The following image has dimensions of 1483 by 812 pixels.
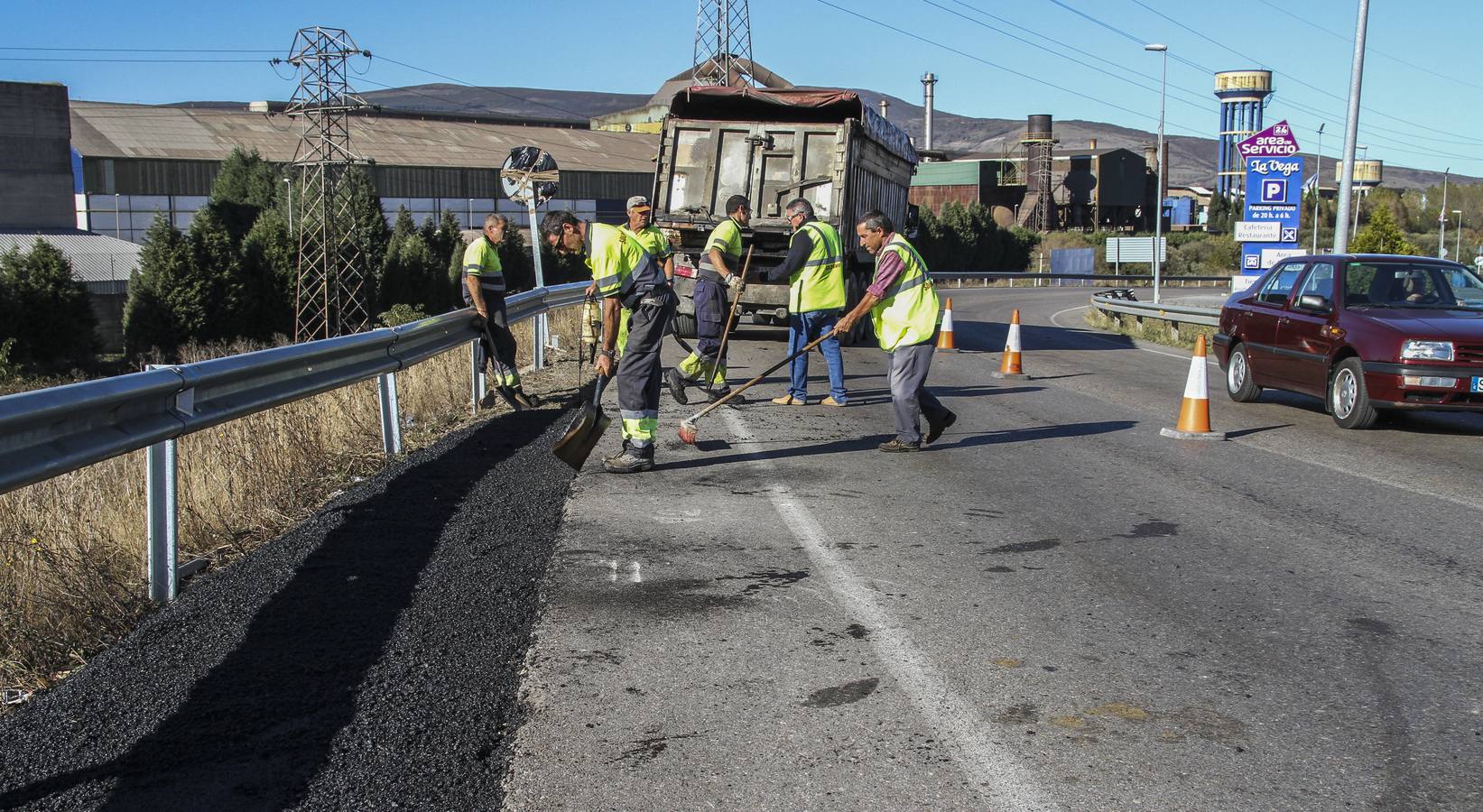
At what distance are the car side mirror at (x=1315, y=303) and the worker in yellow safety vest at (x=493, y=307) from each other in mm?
7131

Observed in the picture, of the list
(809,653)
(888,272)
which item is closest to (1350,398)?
(888,272)

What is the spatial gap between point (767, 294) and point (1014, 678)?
1363 centimetres

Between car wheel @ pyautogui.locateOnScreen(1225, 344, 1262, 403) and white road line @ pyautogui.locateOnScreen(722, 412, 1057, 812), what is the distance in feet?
26.5

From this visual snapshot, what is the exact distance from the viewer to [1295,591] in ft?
18.7

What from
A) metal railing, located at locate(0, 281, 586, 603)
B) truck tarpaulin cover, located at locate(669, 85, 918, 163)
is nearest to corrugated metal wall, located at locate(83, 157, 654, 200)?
truck tarpaulin cover, located at locate(669, 85, 918, 163)

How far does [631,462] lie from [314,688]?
4450 millimetres

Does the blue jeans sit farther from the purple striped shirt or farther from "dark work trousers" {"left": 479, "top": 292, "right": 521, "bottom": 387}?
"dark work trousers" {"left": 479, "top": 292, "right": 521, "bottom": 387}

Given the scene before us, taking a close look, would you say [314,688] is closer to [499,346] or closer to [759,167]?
[499,346]

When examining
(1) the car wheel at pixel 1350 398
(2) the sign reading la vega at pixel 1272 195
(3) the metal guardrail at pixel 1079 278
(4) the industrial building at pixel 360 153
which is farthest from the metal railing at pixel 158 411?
(3) the metal guardrail at pixel 1079 278

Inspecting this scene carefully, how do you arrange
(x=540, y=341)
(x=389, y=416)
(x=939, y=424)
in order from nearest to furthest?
(x=389, y=416) < (x=939, y=424) < (x=540, y=341)

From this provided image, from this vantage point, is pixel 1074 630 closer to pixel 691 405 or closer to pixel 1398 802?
pixel 1398 802

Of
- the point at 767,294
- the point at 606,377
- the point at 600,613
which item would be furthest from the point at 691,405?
the point at 600,613

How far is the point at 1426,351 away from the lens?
1062 cm

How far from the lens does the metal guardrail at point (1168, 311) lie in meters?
22.5
